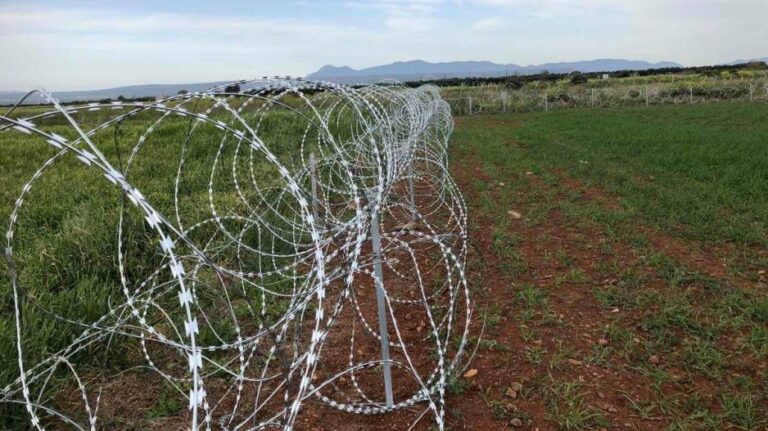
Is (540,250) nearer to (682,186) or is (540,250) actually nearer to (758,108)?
(682,186)

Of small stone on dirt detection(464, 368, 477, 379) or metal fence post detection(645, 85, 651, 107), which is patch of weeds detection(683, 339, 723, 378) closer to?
small stone on dirt detection(464, 368, 477, 379)

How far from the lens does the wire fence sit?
2503cm

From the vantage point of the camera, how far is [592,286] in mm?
4242

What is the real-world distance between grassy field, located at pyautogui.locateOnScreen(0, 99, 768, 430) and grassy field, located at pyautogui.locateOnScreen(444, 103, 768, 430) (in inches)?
0.5

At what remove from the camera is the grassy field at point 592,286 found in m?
2.83

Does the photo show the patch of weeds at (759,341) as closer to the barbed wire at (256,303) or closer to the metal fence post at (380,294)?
the barbed wire at (256,303)

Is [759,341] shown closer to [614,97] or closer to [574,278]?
[574,278]

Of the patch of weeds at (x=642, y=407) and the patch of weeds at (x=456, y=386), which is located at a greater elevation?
the patch of weeds at (x=456, y=386)

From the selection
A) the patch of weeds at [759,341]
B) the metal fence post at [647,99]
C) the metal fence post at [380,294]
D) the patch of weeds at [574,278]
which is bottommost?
the patch of weeds at [759,341]

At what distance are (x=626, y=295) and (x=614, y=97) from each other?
24540 mm

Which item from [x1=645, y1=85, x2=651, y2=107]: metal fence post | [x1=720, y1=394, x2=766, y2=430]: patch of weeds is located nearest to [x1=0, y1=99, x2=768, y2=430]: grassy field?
[x1=720, y1=394, x2=766, y2=430]: patch of weeds

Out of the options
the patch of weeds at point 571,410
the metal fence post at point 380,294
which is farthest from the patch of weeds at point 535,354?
the metal fence post at point 380,294

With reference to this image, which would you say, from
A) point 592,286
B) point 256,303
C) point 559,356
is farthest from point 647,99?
point 256,303

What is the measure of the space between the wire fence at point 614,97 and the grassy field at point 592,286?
17.6m
